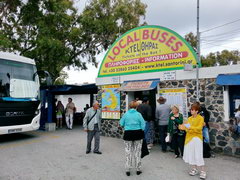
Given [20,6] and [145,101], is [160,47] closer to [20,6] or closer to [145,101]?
[145,101]

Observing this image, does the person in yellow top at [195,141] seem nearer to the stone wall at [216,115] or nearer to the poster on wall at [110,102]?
the stone wall at [216,115]

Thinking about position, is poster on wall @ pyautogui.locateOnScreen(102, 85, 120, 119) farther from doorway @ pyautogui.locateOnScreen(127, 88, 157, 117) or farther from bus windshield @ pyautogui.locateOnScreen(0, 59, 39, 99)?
bus windshield @ pyautogui.locateOnScreen(0, 59, 39, 99)

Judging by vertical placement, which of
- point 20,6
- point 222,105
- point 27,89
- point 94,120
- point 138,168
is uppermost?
point 20,6

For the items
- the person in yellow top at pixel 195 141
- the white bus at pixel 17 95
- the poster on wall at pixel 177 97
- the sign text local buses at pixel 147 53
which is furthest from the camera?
the white bus at pixel 17 95

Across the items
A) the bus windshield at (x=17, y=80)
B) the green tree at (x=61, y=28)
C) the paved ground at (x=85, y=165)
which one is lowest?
the paved ground at (x=85, y=165)

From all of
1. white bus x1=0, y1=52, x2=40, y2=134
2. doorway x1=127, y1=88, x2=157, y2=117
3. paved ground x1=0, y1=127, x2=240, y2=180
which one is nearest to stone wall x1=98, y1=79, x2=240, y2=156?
paved ground x1=0, y1=127, x2=240, y2=180

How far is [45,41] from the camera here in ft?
43.8

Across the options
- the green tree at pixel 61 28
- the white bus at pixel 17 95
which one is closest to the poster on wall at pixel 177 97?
the white bus at pixel 17 95

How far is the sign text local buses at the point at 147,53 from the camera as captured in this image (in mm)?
7688

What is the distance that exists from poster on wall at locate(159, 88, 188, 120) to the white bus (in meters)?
5.45

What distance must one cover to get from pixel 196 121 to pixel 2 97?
6938mm

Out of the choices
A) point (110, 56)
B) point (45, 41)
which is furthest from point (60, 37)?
point (110, 56)

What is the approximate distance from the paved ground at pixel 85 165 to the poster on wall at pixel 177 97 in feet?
5.45

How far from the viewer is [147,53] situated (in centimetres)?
859
